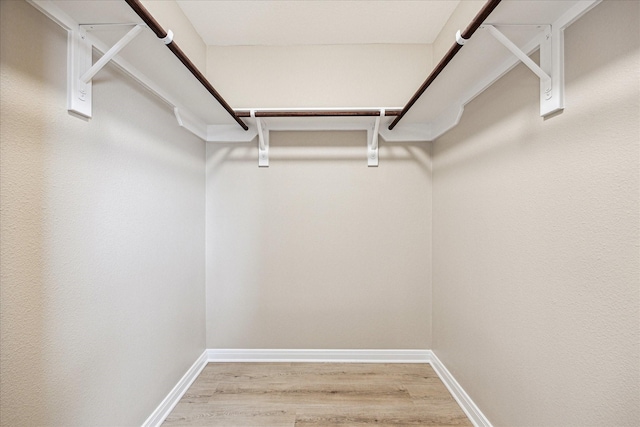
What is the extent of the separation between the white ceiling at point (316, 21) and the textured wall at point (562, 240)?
2.64 ft

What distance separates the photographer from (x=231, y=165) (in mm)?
2389

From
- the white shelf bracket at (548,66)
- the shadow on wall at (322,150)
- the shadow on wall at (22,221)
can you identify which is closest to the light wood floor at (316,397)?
the shadow on wall at (22,221)

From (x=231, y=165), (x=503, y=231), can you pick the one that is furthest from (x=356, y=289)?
(x=231, y=165)

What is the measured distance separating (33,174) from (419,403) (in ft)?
7.35

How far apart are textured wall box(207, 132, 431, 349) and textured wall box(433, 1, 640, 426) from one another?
25.1 inches

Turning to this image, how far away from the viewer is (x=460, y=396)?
1853 mm

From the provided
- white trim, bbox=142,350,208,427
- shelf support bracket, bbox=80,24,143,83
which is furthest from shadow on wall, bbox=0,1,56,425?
white trim, bbox=142,350,208,427

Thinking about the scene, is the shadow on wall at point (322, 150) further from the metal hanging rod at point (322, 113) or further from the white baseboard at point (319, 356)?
the white baseboard at point (319, 356)

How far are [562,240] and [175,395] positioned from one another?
7.29ft

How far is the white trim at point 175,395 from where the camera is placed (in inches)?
64.2

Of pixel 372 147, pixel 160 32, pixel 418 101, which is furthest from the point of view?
pixel 372 147

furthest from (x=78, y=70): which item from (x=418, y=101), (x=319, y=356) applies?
(x=319, y=356)

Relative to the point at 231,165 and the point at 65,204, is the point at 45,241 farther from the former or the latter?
the point at 231,165

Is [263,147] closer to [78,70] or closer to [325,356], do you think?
[78,70]
